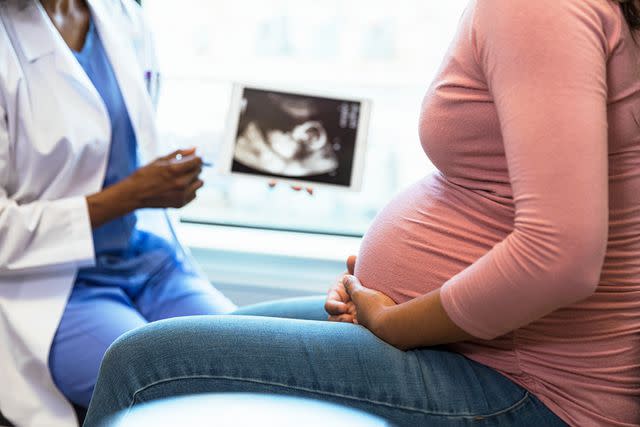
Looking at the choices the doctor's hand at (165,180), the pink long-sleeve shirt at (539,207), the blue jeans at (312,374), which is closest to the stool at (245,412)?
the blue jeans at (312,374)

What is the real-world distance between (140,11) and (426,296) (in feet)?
3.58

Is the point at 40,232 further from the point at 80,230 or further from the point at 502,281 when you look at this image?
the point at 502,281

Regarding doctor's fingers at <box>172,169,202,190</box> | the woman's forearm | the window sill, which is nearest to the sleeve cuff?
doctor's fingers at <box>172,169,202,190</box>

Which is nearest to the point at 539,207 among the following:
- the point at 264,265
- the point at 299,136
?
the point at 299,136

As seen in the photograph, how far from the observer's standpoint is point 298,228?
191 centimetres

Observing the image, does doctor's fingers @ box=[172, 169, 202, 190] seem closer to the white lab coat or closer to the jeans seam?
the white lab coat

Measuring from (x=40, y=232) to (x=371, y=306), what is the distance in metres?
0.67

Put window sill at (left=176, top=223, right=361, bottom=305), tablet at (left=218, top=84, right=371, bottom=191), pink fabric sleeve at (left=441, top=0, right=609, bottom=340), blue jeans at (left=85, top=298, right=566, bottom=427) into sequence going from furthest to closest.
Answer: window sill at (left=176, top=223, right=361, bottom=305) < tablet at (left=218, top=84, right=371, bottom=191) < blue jeans at (left=85, top=298, right=566, bottom=427) < pink fabric sleeve at (left=441, top=0, right=609, bottom=340)

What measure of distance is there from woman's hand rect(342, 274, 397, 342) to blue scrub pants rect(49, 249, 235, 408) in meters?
0.53

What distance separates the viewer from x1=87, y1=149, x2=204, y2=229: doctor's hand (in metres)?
1.33

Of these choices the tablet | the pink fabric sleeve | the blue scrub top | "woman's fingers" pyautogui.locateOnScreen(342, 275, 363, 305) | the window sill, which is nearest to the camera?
the pink fabric sleeve

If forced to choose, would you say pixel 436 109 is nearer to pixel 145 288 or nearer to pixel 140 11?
pixel 145 288

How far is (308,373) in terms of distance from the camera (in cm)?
79

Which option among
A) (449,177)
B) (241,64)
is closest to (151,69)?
(241,64)
